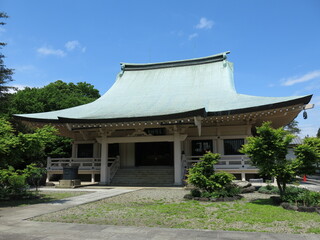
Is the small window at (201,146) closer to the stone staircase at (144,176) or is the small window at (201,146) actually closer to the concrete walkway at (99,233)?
the stone staircase at (144,176)

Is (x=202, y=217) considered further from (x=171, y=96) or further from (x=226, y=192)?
(x=171, y=96)

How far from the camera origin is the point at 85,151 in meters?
21.4

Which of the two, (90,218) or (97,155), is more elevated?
(97,155)

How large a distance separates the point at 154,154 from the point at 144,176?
2.74m

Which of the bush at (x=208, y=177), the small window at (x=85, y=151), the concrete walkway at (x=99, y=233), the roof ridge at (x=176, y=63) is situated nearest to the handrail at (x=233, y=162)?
the bush at (x=208, y=177)

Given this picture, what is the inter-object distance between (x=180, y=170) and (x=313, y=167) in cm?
834

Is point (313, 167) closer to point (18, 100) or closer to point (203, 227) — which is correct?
point (203, 227)

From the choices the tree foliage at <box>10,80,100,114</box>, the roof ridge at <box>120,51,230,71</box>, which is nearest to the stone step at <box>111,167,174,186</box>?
the roof ridge at <box>120,51,230,71</box>

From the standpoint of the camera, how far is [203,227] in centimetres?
593

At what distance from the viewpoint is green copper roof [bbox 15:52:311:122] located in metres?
15.4

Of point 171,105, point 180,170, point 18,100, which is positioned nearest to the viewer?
point 180,170

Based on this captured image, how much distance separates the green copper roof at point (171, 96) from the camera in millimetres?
→ 15438

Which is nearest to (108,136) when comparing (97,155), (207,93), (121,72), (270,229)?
(97,155)

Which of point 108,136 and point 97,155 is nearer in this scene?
point 108,136
